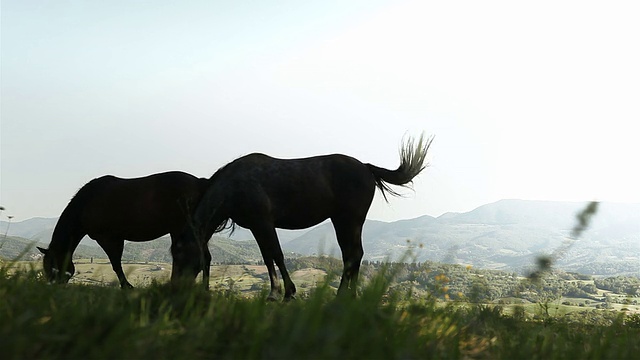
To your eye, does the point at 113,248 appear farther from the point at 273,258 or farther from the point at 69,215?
the point at 273,258

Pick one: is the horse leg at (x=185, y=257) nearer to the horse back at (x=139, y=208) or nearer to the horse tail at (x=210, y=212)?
the horse tail at (x=210, y=212)

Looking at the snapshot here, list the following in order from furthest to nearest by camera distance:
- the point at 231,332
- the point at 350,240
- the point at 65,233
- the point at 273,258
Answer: the point at 65,233 → the point at 350,240 → the point at 273,258 → the point at 231,332

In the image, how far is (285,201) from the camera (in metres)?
9.37

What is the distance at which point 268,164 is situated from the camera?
949 cm

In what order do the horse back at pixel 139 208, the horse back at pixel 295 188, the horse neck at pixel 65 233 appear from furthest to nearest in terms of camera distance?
the horse back at pixel 139 208, the horse neck at pixel 65 233, the horse back at pixel 295 188

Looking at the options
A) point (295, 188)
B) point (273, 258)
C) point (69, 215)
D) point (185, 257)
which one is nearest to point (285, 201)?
point (295, 188)

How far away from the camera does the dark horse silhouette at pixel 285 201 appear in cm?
891

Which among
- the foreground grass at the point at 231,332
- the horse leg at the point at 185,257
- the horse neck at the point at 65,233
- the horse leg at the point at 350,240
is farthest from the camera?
the horse neck at the point at 65,233

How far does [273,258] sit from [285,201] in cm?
101

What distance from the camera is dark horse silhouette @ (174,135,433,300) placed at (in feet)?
29.2

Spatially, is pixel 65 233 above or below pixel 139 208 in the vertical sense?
below

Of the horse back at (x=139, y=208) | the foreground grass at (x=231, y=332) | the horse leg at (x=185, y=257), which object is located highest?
the horse back at (x=139, y=208)

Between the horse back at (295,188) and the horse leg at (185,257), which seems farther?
the horse back at (295,188)

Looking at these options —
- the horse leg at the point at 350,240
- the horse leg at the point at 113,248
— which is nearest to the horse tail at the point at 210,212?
the horse leg at the point at 350,240
